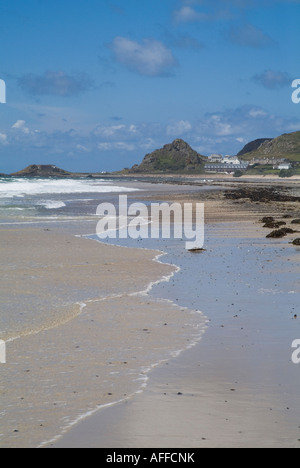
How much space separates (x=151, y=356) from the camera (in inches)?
283

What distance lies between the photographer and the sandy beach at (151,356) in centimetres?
511

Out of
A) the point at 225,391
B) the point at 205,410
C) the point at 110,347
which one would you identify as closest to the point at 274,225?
the point at 110,347

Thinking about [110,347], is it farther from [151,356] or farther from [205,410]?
[205,410]

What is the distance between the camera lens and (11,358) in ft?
23.0

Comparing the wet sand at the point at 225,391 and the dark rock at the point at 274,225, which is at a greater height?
the dark rock at the point at 274,225

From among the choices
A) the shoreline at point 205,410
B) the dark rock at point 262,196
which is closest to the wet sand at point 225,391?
the shoreline at point 205,410

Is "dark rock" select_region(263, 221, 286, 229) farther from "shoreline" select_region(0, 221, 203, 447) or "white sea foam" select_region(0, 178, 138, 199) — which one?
"white sea foam" select_region(0, 178, 138, 199)

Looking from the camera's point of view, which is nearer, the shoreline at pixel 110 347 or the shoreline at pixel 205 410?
the shoreline at pixel 205 410

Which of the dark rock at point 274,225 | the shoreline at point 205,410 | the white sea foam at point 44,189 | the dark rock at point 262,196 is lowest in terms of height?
the shoreline at point 205,410

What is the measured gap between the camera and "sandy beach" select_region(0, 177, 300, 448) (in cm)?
511

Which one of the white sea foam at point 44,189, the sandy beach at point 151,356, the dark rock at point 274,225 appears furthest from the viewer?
the white sea foam at point 44,189

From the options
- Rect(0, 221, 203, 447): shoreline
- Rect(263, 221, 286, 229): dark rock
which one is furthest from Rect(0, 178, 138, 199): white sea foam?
Rect(0, 221, 203, 447): shoreline

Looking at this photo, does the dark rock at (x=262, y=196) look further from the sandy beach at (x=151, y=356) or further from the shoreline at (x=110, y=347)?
the shoreline at (x=110, y=347)
